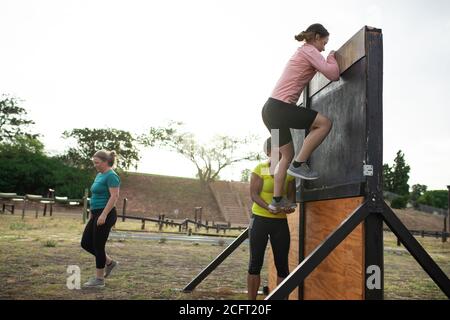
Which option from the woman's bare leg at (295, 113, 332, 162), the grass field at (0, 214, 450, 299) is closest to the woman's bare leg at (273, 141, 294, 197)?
the woman's bare leg at (295, 113, 332, 162)

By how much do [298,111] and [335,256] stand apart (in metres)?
1.24

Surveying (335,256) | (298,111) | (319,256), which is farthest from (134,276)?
(319,256)

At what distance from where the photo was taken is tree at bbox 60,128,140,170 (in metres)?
41.1

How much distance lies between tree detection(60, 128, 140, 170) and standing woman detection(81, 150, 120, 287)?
36286 mm

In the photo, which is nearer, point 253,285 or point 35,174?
point 253,285

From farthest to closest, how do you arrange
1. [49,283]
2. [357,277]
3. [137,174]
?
[137,174], [49,283], [357,277]

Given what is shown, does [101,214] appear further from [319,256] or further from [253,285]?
[319,256]

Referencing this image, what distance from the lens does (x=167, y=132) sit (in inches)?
1854

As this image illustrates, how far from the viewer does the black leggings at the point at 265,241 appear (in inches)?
148

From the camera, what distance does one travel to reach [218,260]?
4.76 meters

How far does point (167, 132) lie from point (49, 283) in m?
42.5

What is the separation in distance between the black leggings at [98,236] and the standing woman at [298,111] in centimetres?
246

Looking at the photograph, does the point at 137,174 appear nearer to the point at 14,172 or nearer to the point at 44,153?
the point at 44,153
